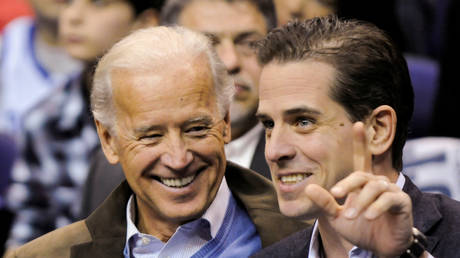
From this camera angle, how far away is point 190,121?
3.46 meters

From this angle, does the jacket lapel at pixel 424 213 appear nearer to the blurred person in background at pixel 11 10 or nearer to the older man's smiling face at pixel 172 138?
the older man's smiling face at pixel 172 138

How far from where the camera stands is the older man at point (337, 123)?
3.04 metres

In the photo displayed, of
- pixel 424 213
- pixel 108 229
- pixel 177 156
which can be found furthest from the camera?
pixel 108 229

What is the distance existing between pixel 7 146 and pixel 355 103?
6.65ft

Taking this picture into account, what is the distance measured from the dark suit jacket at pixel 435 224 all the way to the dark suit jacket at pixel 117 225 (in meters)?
0.35

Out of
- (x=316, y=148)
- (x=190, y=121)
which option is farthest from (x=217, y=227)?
(x=316, y=148)

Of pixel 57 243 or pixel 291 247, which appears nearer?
pixel 291 247

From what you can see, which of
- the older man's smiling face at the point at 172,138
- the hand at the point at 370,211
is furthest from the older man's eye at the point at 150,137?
the hand at the point at 370,211

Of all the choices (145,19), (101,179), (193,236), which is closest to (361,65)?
(193,236)

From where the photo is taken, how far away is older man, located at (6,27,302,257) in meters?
3.47

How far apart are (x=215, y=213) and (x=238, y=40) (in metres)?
1.27

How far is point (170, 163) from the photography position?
11.3 ft

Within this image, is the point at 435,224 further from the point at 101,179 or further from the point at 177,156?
the point at 101,179

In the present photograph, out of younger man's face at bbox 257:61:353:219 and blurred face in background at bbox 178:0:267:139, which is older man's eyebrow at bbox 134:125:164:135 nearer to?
younger man's face at bbox 257:61:353:219
